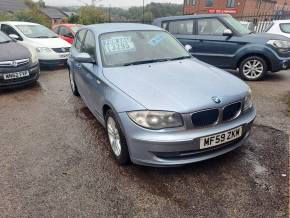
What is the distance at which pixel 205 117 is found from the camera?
267 centimetres

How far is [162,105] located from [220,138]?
0.69m

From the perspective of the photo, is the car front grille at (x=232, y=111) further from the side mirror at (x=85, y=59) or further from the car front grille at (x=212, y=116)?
the side mirror at (x=85, y=59)

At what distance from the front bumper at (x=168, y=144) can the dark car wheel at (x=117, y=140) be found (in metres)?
0.15

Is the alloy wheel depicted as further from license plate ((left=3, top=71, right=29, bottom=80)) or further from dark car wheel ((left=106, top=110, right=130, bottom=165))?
license plate ((left=3, top=71, right=29, bottom=80))

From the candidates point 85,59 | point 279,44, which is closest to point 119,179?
point 85,59

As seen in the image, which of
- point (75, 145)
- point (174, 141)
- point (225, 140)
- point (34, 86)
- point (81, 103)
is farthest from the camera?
point (34, 86)

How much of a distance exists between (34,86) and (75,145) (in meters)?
3.61

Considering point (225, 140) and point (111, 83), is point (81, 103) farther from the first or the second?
point (225, 140)

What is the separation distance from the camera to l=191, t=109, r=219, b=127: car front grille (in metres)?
2.62

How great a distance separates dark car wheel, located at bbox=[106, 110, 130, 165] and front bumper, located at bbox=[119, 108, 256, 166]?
0.15 metres

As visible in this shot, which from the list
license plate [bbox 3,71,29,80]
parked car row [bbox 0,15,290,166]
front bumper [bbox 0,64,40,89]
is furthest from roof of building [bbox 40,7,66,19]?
parked car row [bbox 0,15,290,166]

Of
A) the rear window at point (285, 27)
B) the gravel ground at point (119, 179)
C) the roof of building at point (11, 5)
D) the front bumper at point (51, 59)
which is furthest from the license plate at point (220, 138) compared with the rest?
the roof of building at point (11, 5)

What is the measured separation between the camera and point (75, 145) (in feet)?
12.1

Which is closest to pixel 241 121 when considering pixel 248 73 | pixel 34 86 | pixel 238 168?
pixel 238 168
